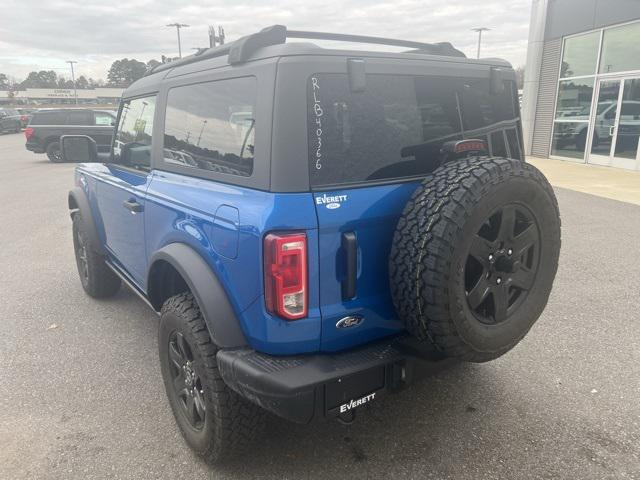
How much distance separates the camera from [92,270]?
445 cm

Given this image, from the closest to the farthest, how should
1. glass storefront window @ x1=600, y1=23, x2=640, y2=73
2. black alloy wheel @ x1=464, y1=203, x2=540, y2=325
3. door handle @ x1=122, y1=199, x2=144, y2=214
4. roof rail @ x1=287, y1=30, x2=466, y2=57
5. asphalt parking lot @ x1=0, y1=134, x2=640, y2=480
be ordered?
black alloy wheel @ x1=464, y1=203, x2=540, y2=325 < asphalt parking lot @ x1=0, y1=134, x2=640, y2=480 < roof rail @ x1=287, y1=30, x2=466, y2=57 < door handle @ x1=122, y1=199, x2=144, y2=214 < glass storefront window @ x1=600, y1=23, x2=640, y2=73

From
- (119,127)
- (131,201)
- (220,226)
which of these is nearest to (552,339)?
(220,226)

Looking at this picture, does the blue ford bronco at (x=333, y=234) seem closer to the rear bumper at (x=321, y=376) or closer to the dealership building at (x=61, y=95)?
the rear bumper at (x=321, y=376)

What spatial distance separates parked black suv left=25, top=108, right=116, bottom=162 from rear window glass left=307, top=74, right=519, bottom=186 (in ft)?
Result: 54.0

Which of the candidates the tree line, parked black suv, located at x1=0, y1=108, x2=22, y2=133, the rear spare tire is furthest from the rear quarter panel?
the tree line

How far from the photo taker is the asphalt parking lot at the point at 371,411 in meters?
2.46

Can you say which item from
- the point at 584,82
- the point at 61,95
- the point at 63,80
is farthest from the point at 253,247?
the point at 63,80

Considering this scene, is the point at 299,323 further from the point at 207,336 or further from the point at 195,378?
the point at 195,378

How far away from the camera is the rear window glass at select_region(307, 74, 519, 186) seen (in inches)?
82.7

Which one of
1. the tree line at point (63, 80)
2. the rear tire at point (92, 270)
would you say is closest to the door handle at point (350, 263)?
the rear tire at point (92, 270)

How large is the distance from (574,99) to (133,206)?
48.5 feet

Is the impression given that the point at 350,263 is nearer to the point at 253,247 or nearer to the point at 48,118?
the point at 253,247

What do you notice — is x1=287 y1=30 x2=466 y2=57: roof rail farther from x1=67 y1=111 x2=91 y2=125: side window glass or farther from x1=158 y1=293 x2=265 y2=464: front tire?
x1=67 y1=111 x2=91 y2=125: side window glass

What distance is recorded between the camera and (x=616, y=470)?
2389 mm
